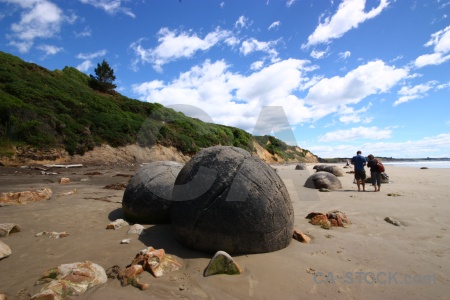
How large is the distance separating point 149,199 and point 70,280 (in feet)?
7.75

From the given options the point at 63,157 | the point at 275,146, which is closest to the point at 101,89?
the point at 63,157

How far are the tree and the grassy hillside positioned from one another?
123cm

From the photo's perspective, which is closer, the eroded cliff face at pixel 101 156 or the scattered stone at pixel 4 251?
the scattered stone at pixel 4 251

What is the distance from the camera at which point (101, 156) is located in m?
20.3

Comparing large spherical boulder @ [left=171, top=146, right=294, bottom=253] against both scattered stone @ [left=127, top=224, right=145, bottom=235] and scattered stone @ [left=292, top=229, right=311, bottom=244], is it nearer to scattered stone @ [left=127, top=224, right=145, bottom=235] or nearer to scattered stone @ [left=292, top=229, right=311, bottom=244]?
scattered stone @ [left=292, top=229, right=311, bottom=244]

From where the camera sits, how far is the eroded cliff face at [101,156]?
1572 cm

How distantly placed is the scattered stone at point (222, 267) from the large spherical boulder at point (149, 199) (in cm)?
213

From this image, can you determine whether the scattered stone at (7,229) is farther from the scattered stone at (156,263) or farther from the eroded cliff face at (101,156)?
the eroded cliff face at (101,156)

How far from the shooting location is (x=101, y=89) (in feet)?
111

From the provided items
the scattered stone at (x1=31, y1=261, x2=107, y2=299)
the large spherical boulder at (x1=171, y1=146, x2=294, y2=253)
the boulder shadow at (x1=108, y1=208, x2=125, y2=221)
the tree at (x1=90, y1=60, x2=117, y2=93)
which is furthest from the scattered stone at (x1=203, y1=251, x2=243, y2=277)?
the tree at (x1=90, y1=60, x2=117, y2=93)

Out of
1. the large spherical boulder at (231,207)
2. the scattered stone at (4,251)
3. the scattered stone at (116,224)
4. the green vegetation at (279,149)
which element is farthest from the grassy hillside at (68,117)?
the green vegetation at (279,149)

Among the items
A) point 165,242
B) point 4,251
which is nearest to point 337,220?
point 165,242

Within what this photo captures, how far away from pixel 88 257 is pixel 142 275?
107 cm

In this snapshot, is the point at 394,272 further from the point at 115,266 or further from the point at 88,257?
the point at 88,257
